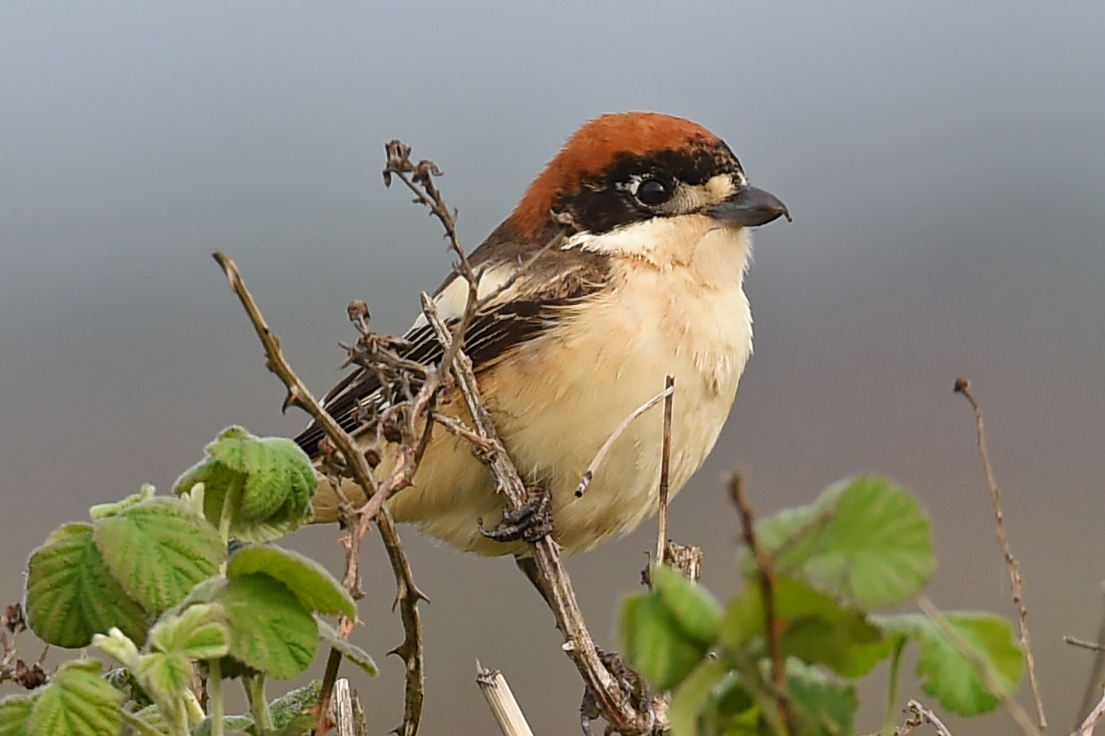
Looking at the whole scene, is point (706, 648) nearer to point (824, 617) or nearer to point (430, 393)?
point (824, 617)

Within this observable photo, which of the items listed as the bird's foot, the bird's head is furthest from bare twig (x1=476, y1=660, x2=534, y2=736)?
the bird's head

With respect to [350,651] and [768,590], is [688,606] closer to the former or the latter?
[768,590]

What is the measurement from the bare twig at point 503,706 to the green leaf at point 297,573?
537 mm

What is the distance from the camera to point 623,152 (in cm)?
281

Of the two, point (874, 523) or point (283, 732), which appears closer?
point (874, 523)

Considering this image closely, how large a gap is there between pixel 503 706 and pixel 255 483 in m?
0.55

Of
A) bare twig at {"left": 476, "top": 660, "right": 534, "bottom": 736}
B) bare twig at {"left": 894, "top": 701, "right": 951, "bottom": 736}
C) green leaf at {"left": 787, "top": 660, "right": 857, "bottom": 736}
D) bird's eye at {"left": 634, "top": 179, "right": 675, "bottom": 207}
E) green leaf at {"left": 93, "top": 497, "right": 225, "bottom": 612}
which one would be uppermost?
bird's eye at {"left": 634, "top": 179, "right": 675, "bottom": 207}

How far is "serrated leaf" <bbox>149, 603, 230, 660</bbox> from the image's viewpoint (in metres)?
0.67

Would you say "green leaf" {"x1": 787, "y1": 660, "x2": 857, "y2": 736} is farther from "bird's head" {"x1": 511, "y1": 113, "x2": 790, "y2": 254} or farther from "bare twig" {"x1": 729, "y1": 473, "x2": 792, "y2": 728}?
"bird's head" {"x1": 511, "y1": 113, "x2": 790, "y2": 254}

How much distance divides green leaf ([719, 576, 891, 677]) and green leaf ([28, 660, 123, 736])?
1.45ft

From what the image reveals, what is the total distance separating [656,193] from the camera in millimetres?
2779

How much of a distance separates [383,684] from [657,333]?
6.31 ft

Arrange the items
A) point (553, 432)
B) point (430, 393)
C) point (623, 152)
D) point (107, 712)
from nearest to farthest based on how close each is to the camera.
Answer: point (107, 712), point (430, 393), point (553, 432), point (623, 152)

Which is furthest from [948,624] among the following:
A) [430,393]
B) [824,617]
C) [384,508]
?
[430,393]
